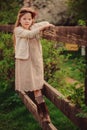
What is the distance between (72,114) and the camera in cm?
479

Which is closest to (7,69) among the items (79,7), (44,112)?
(44,112)


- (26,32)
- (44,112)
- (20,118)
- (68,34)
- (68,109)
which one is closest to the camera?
(68,34)

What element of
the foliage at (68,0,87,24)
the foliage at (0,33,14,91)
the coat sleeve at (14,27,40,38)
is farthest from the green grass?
the foliage at (68,0,87,24)

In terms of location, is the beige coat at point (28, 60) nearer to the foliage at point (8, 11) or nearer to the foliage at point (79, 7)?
the foliage at point (8, 11)

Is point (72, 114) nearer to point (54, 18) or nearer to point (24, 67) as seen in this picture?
point (24, 67)

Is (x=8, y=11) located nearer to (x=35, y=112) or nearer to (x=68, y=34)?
(x=35, y=112)

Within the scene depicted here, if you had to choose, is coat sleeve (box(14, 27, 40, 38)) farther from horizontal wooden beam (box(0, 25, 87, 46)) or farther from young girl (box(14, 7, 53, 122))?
horizontal wooden beam (box(0, 25, 87, 46))

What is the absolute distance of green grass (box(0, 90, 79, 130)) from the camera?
6492 mm

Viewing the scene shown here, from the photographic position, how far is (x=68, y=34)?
4.38 meters

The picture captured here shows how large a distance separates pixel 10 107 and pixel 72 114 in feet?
11.3

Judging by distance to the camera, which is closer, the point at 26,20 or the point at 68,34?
the point at 68,34

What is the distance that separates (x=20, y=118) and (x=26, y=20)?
221 centimetres

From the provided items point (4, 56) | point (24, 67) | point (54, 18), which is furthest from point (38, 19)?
point (24, 67)

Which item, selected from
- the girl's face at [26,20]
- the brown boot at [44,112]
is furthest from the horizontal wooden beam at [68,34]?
the brown boot at [44,112]
